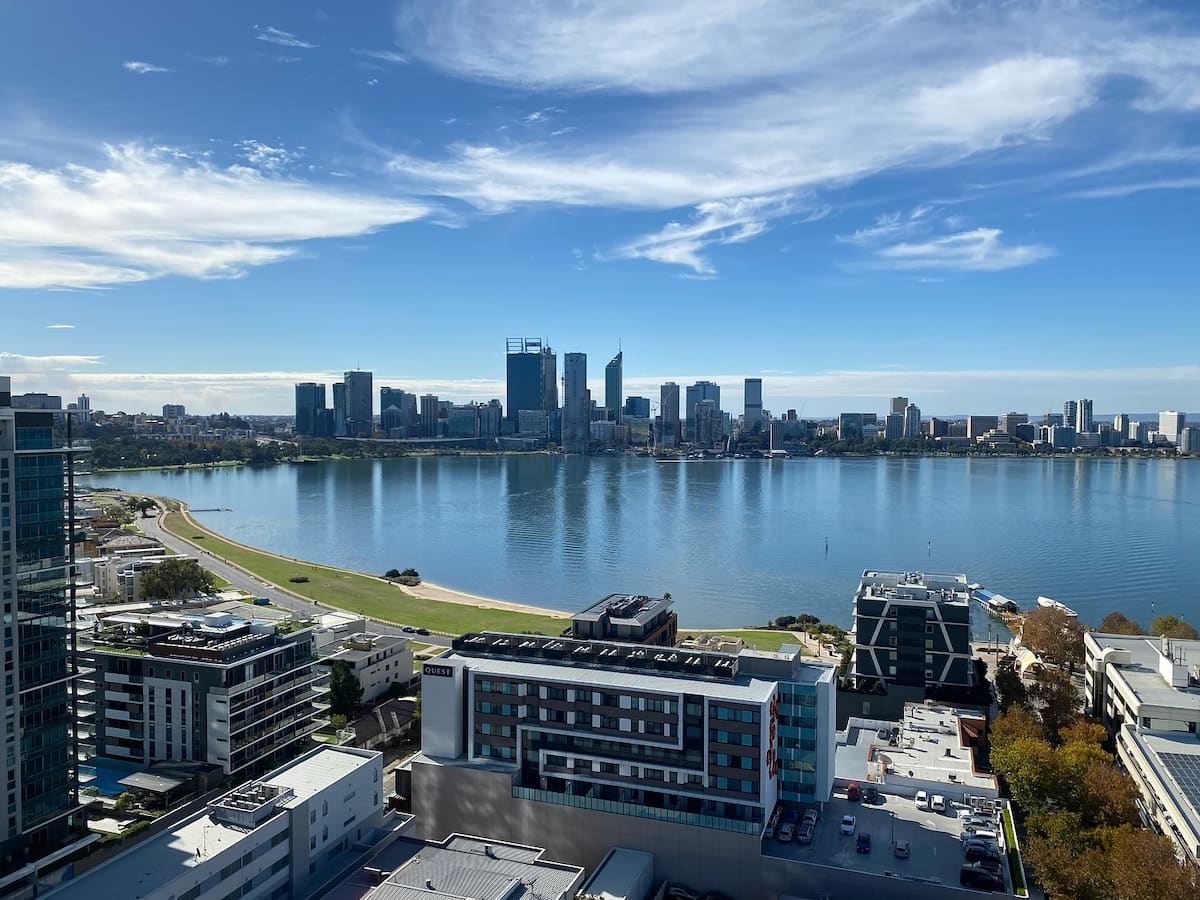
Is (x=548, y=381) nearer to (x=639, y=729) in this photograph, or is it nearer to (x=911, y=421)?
(x=911, y=421)

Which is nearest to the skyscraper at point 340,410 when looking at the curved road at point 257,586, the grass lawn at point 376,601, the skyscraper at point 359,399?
the skyscraper at point 359,399

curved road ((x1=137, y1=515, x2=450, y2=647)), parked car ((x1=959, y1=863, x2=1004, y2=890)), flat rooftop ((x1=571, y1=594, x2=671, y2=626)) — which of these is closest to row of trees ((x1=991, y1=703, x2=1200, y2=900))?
parked car ((x1=959, y1=863, x2=1004, y2=890))

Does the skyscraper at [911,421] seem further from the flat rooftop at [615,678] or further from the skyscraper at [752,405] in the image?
the flat rooftop at [615,678]

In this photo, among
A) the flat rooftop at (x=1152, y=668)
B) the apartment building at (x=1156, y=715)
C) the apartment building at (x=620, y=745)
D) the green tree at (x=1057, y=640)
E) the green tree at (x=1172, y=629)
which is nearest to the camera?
the apartment building at (x=620, y=745)

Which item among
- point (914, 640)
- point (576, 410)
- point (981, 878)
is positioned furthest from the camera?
point (576, 410)

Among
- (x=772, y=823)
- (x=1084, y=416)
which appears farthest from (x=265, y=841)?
(x=1084, y=416)

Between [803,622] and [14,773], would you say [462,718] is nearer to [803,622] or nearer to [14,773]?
[14,773]

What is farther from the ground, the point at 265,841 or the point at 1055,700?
the point at 265,841
